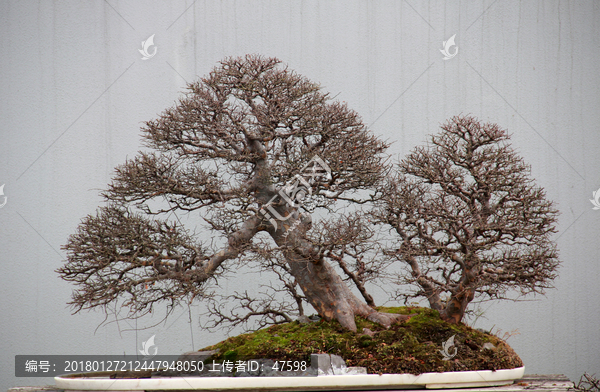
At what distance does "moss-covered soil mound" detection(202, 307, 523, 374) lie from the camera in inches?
131

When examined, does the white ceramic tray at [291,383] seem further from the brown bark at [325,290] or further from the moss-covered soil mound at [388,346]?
the brown bark at [325,290]

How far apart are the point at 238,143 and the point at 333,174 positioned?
0.69 metres

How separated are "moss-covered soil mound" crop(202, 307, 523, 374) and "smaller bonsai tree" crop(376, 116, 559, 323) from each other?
0.28 metres

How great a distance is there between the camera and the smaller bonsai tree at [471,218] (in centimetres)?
343

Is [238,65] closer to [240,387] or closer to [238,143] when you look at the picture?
[238,143]

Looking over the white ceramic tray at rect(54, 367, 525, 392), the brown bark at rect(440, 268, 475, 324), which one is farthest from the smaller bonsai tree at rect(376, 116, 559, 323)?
the white ceramic tray at rect(54, 367, 525, 392)

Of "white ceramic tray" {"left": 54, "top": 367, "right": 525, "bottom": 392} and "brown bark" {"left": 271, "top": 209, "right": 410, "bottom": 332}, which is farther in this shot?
"brown bark" {"left": 271, "top": 209, "right": 410, "bottom": 332}

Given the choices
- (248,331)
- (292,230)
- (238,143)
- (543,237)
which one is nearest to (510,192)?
(543,237)

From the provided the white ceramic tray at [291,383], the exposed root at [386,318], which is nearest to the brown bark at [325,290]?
the exposed root at [386,318]

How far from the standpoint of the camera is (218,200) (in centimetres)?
354

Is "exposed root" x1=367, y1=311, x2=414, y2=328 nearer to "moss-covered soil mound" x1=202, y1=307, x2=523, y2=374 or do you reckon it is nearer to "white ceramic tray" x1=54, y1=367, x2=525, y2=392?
"moss-covered soil mound" x1=202, y1=307, x2=523, y2=374

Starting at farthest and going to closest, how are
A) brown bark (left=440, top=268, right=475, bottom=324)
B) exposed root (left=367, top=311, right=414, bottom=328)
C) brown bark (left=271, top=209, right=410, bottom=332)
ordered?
exposed root (left=367, top=311, right=414, bottom=328) → brown bark (left=271, top=209, right=410, bottom=332) → brown bark (left=440, top=268, right=475, bottom=324)

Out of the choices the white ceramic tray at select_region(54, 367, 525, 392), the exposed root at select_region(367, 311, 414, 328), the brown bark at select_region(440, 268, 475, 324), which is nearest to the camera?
the white ceramic tray at select_region(54, 367, 525, 392)

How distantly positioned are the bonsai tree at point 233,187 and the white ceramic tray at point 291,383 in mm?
457
